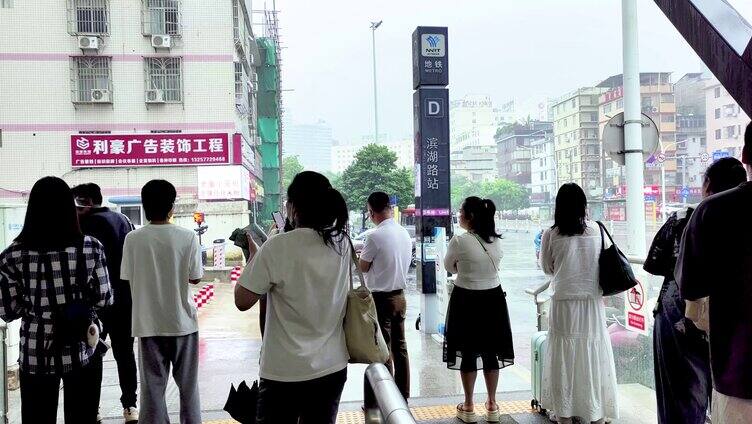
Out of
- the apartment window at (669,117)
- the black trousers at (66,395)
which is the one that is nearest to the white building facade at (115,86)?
the apartment window at (669,117)

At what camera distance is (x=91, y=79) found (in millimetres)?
15367

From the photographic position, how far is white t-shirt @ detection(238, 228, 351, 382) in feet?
6.32

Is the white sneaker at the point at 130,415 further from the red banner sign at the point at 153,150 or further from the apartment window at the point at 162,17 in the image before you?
the apartment window at the point at 162,17

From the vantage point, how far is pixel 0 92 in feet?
47.2

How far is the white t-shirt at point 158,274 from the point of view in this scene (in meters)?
2.90

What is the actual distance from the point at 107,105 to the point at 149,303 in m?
14.1

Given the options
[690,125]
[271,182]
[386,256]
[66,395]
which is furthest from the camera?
[271,182]

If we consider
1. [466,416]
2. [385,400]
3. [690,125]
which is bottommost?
[466,416]

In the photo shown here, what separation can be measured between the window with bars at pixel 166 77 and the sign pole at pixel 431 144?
36.4 ft

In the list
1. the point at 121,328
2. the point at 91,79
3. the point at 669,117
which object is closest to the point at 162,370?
the point at 121,328

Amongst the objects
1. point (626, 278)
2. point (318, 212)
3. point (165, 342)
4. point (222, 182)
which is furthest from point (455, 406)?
point (222, 182)

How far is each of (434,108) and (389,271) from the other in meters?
2.85

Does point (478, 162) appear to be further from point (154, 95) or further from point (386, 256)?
point (154, 95)

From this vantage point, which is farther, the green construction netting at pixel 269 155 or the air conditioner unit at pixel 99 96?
the green construction netting at pixel 269 155
